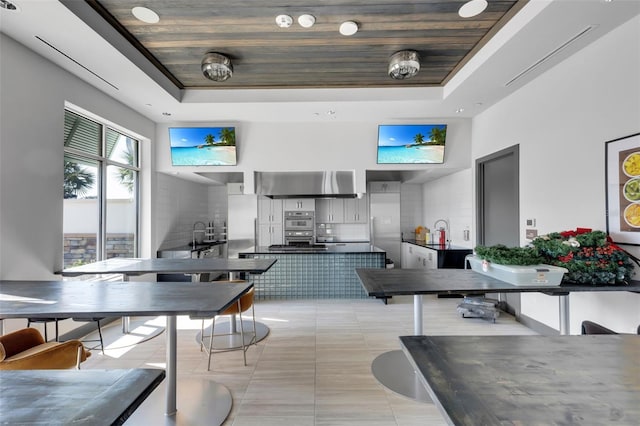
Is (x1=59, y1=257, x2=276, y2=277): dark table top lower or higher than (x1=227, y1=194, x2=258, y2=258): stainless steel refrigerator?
lower

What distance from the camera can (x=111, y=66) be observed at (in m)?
2.85

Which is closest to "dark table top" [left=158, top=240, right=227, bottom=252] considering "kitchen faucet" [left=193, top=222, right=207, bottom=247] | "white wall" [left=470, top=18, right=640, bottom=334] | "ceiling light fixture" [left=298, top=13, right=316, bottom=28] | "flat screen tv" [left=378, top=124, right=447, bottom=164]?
"kitchen faucet" [left=193, top=222, right=207, bottom=247]

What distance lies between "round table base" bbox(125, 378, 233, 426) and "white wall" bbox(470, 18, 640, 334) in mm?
3133

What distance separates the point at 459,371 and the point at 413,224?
234 inches

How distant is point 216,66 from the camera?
9.58ft

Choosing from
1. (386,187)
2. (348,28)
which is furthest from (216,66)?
(386,187)

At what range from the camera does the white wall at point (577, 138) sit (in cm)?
225

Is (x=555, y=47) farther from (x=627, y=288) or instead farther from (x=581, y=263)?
(x=627, y=288)

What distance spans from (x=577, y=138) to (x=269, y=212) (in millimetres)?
5029

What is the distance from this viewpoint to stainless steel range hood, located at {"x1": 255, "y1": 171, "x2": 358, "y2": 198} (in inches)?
182

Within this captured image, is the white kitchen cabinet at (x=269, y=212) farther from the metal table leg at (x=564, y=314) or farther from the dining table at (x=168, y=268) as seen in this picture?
the metal table leg at (x=564, y=314)

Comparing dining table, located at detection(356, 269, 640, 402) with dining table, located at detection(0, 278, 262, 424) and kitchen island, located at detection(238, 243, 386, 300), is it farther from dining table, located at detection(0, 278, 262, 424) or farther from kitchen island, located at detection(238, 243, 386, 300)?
kitchen island, located at detection(238, 243, 386, 300)

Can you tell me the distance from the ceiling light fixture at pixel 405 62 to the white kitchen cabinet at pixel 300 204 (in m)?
3.64

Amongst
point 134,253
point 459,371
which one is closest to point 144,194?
point 134,253
